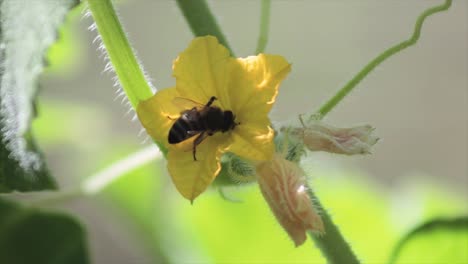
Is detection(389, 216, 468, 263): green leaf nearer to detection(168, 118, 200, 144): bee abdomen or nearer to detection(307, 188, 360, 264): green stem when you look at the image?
detection(307, 188, 360, 264): green stem

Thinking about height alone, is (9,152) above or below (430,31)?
above

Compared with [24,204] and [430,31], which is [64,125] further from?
[430,31]

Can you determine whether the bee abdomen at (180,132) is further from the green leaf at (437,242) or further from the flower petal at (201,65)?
the green leaf at (437,242)

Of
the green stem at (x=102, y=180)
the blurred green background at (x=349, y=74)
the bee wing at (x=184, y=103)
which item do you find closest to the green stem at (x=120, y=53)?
the bee wing at (x=184, y=103)

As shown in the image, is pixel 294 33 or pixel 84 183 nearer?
pixel 84 183

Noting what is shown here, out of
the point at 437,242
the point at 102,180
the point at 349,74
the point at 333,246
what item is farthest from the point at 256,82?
Result: the point at 349,74

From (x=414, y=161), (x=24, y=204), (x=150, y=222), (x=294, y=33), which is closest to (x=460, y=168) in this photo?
(x=414, y=161)

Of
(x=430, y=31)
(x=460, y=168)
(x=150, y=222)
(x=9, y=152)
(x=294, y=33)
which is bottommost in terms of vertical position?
(x=460, y=168)
